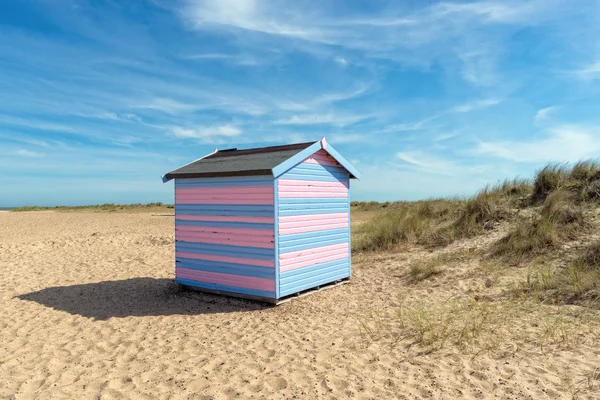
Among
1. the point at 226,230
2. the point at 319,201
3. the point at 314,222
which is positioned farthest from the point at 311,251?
the point at 226,230

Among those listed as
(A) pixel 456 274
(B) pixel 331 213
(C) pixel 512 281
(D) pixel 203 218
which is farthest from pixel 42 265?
(C) pixel 512 281

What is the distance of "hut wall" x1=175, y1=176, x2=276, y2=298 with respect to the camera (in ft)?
26.4

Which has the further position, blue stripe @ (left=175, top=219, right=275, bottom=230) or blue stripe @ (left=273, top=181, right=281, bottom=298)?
blue stripe @ (left=175, top=219, right=275, bottom=230)

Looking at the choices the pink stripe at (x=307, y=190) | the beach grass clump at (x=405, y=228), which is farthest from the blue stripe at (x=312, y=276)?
the beach grass clump at (x=405, y=228)

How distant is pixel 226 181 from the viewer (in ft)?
28.1

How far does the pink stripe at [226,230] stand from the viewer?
8016 millimetres

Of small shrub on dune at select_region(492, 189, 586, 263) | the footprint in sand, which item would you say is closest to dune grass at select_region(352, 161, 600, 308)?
small shrub on dune at select_region(492, 189, 586, 263)

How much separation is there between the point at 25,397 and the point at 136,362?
1237mm

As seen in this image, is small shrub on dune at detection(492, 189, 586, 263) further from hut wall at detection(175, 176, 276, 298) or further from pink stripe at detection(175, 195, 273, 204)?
pink stripe at detection(175, 195, 273, 204)

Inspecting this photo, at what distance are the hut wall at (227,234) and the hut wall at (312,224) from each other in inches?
11.6

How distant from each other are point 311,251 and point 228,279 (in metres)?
1.72

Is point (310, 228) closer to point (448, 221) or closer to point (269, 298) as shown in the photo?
point (269, 298)

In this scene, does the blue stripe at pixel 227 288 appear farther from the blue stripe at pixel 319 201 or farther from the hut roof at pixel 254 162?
the hut roof at pixel 254 162

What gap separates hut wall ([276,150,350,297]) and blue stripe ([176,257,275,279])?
0.28 meters
